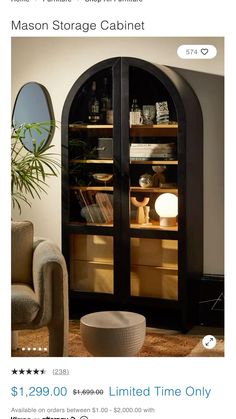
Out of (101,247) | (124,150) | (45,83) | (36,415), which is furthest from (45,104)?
(36,415)

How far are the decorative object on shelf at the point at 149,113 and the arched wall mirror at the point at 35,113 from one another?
364 mm

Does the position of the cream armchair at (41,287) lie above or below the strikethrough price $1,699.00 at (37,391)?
above

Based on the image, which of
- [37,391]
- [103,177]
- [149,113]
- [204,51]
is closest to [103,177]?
[103,177]

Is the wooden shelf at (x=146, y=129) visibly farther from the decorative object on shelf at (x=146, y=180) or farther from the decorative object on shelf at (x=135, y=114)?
the decorative object on shelf at (x=146, y=180)

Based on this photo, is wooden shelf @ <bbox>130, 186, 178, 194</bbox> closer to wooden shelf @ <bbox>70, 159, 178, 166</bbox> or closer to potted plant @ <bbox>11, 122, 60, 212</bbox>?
wooden shelf @ <bbox>70, 159, 178, 166</bbox>

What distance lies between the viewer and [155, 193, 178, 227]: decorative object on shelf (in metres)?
2.65

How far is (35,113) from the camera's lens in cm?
258

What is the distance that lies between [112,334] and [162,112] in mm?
997

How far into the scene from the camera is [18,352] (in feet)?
5.33

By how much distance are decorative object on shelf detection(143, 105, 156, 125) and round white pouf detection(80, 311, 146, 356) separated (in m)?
0.86

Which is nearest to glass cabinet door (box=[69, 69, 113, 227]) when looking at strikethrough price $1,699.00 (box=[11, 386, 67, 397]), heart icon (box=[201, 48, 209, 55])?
heart icon (box=[201, 48, 209, 55])

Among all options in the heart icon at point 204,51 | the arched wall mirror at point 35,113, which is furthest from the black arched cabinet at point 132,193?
the heart icon at point 204,51

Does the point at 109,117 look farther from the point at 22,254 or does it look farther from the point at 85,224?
the point at 22,254

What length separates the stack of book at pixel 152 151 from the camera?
266 cm
